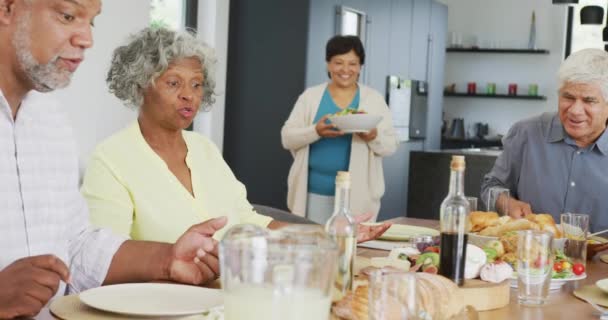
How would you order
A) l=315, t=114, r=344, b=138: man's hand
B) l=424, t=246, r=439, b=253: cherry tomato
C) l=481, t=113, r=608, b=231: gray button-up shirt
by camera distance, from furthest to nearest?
1. l=315, t=114, r=344, b=138: man's hand
2. l=481, t=113, r=608, b=231: gray button-up shirt
3. l=424, t=246, r=439, b=253: cherry tomato

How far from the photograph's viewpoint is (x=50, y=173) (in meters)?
1.78

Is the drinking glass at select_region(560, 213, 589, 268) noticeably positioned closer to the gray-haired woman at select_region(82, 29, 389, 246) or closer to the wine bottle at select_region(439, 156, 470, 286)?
the gray-haired woman at select_region(82, 29, 389, 246)

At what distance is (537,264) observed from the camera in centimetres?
172

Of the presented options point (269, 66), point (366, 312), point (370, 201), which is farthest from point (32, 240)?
point (269, 66)

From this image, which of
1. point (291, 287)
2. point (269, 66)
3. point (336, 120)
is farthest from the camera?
point (269, 66)

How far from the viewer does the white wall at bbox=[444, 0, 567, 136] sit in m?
9.73

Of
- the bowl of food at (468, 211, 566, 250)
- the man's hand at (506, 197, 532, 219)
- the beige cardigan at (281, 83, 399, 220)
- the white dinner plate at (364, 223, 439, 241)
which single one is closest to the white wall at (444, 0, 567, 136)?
the beige cardigan at (281, 83, 399, 220)

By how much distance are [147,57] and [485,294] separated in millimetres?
1328

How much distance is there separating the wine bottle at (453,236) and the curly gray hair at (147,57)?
1.13m

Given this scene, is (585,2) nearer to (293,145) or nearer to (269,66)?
(269,66)

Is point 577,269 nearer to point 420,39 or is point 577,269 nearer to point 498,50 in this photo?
point 420,39

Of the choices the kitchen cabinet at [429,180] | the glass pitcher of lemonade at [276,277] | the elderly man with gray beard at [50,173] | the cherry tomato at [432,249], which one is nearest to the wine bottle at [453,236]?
the cherry tomato at [432,249]

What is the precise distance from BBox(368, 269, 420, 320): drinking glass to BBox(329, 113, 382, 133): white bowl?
2.99 meters

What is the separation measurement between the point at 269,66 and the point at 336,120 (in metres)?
1.72
